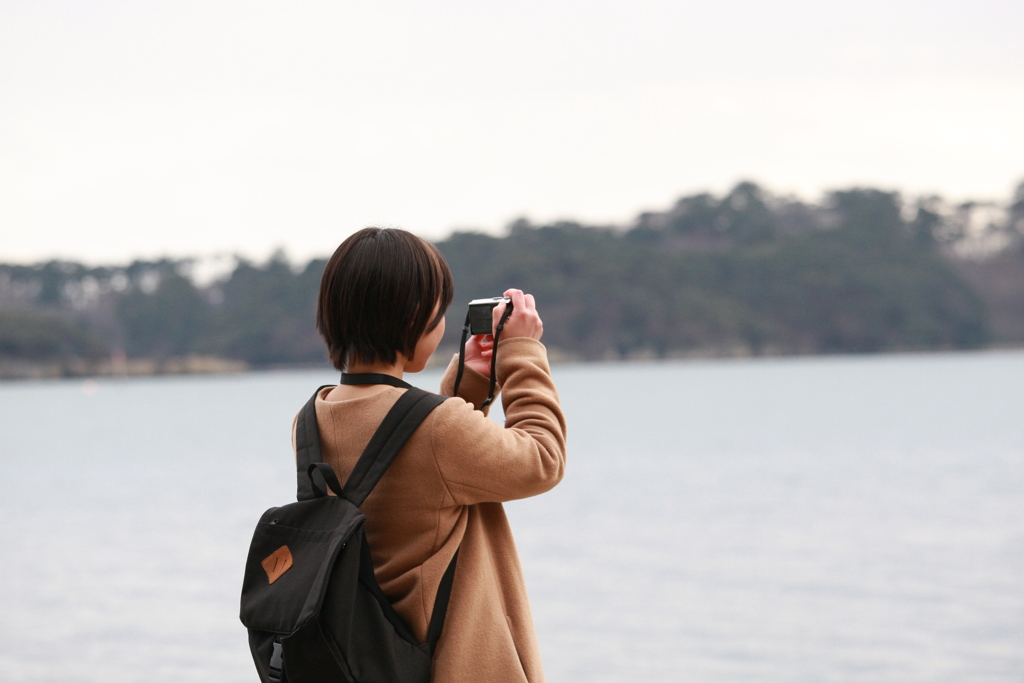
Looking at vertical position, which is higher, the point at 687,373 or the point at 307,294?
the point at 307,294

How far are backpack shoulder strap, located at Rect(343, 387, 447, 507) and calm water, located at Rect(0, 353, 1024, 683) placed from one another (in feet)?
14.8

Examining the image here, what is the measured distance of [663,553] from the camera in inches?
384

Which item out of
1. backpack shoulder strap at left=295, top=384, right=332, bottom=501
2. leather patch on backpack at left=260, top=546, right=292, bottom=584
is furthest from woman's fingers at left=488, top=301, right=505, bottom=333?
leather patch on backpack at left=260, top=546, right=292, bottom=584

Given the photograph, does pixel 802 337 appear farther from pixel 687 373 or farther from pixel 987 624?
pixel 987 624

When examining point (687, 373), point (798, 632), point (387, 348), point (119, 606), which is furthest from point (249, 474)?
point (687, 373)

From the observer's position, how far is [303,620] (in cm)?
112

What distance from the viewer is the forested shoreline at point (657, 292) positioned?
63625 mm

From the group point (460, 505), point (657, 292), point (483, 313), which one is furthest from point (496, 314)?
point (657, 292)

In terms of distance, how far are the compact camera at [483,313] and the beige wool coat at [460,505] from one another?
0.27 feet

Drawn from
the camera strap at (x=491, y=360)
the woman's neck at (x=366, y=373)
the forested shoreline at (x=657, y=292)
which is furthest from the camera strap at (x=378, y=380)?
the forested shoreline at (x=657, y=292)

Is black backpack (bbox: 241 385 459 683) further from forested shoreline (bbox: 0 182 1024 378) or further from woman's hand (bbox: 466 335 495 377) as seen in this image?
forested shoreline (bbox: 0 182 1024 378)

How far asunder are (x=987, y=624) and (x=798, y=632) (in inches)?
46.5

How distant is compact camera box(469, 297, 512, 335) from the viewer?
4.27 feet

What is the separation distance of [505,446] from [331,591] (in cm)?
25
